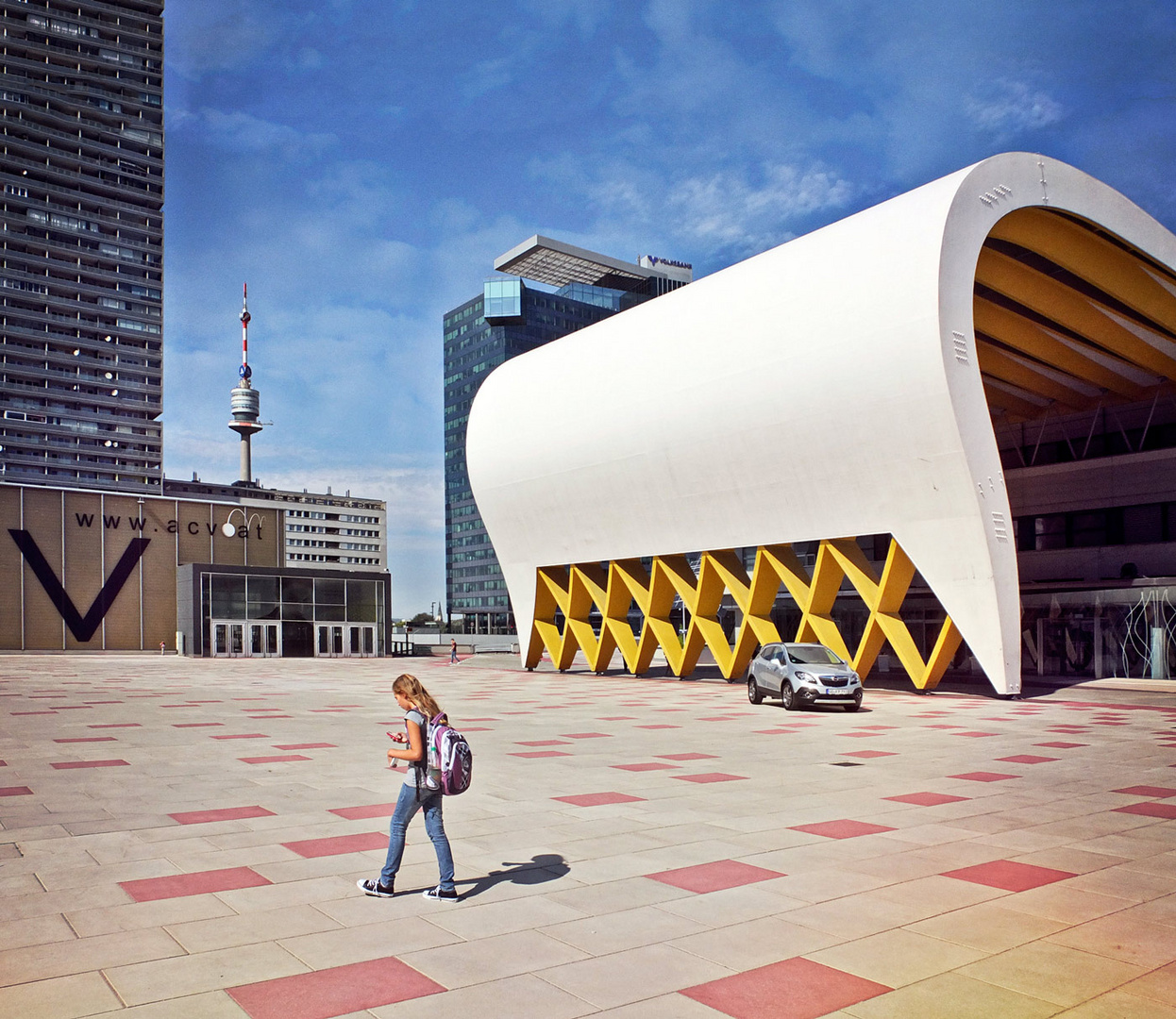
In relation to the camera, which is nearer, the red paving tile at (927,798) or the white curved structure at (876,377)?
the red paving tile at (927,798)

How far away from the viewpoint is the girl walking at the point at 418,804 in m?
6.71

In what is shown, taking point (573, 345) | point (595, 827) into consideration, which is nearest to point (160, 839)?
point (595, 827)

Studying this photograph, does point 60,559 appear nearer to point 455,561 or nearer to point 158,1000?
point 158,1000

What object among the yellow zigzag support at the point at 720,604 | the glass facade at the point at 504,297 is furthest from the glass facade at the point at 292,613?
the glass facade at the point at 504,297

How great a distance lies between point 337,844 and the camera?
8594 millimetres

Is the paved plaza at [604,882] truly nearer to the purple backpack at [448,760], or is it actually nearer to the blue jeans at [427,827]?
the blue jeans at [427,827]

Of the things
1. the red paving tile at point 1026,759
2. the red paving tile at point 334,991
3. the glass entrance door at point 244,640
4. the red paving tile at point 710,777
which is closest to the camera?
the red paving tile at point 334,991

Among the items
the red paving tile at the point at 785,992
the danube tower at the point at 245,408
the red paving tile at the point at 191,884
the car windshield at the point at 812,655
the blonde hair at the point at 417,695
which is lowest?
the red paving tile at the point at 785,992

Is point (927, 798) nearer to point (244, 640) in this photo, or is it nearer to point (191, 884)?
point (191, 884)

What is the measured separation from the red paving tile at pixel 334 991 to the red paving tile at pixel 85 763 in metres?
9.33

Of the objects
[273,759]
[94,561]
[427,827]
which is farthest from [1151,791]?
[94,561]

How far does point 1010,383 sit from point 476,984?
4061 cm

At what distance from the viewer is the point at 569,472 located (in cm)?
4091

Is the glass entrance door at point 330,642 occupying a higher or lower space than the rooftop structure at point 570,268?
lower
